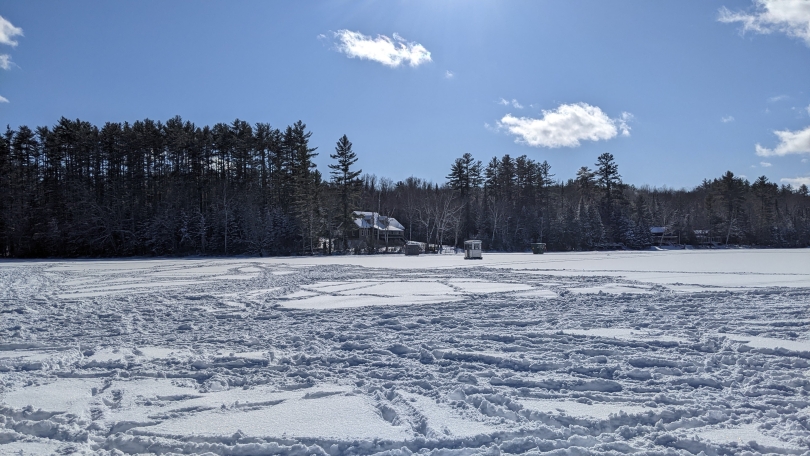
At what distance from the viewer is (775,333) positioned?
7.70 meters

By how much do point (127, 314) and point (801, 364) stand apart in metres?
11.8

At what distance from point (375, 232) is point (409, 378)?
54424 millimetres

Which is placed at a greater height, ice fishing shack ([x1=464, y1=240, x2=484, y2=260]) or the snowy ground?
ice fishing shack ([x1=464, y1=240, x2=484, y2=260])

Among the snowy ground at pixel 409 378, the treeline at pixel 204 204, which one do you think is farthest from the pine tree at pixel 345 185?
the snowy ground at pixel 409 378

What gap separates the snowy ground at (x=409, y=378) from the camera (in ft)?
12.9

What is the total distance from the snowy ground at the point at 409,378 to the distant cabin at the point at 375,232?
121 feet

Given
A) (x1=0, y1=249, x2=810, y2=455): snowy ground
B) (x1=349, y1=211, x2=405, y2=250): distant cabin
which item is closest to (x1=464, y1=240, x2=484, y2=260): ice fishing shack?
(x1=349, y1=211, x2=405, y2=250): distant cabin

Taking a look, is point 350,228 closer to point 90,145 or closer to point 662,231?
point 90,145

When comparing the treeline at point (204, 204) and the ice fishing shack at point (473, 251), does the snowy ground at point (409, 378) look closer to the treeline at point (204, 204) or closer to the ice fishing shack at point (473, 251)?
the ice fishing shack at point (473, 251)

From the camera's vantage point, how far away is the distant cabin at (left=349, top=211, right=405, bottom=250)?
48594mm

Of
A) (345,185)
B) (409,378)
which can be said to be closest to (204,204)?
(345,185)

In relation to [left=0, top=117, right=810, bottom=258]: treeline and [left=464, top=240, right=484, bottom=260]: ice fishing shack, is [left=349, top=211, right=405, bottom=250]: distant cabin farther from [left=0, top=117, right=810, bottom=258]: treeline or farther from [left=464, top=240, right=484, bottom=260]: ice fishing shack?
[left=464, top=240, right=484, bottom=260]: ice fishing shack

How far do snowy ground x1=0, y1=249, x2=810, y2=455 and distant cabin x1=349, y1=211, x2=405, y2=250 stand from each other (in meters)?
37.0

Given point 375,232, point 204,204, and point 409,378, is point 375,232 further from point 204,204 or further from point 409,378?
point 409,378
